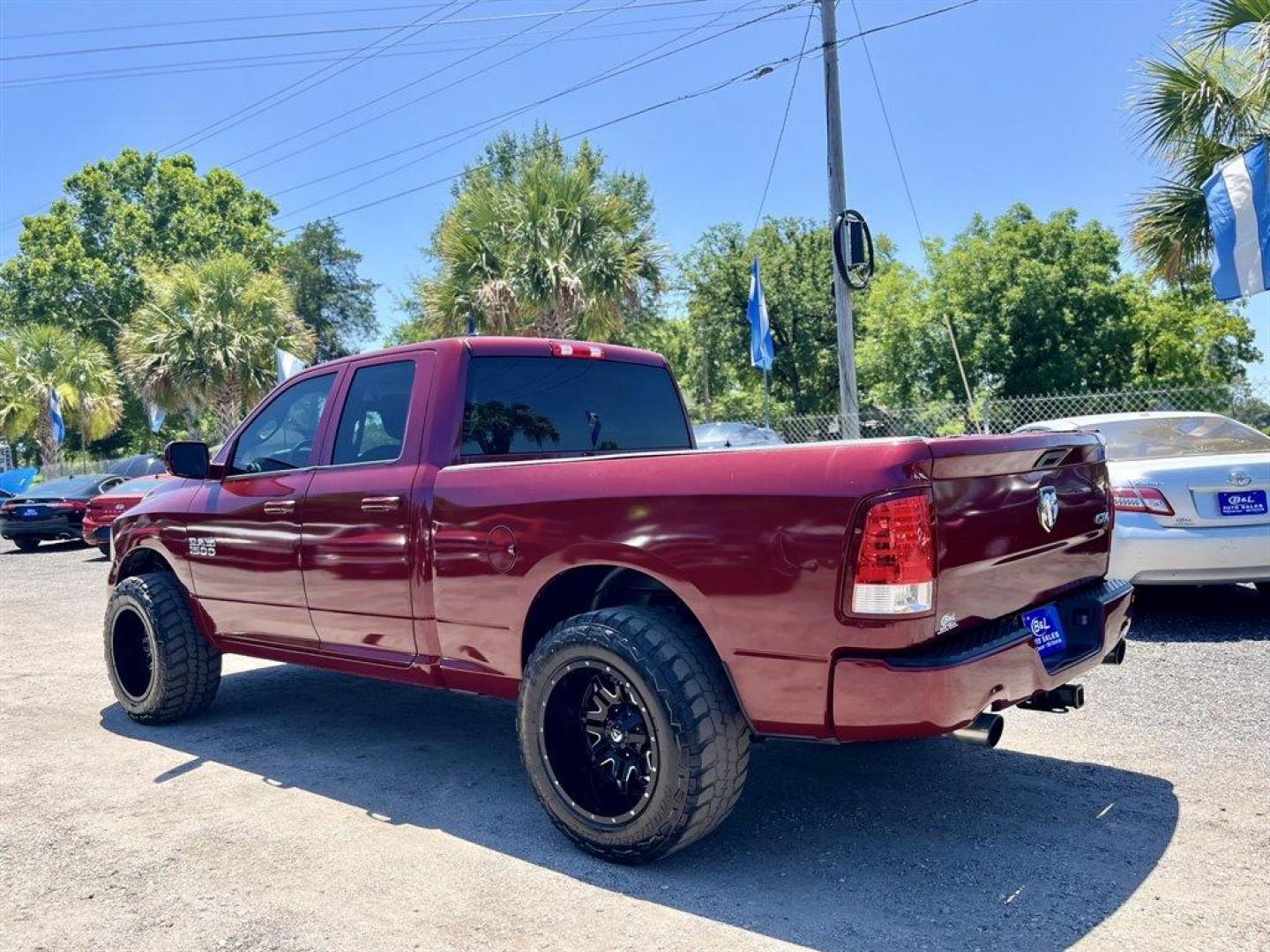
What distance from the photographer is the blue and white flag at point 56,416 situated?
29312 mm

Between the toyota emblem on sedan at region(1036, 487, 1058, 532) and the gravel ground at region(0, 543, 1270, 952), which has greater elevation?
the toyota emblem on sedan at region(1036, 487, 1058, 532)

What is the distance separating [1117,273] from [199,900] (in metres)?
34.1

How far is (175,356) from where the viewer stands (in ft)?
72.3

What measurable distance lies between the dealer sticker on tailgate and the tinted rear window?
203 cm

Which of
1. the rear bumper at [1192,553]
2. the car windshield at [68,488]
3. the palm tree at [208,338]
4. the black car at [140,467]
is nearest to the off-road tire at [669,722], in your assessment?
the rear bumper at [1192,553]

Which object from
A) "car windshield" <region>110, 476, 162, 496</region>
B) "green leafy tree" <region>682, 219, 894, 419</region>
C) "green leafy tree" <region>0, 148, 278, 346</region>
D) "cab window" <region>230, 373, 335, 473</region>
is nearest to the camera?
"cab window" <region>230, 373, 335, 473</region>

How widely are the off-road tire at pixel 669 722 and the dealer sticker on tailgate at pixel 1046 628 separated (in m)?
1.07

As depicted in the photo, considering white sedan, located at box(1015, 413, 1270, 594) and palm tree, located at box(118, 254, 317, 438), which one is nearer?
white sedan, located at box(1015, 413, 1270, 594)

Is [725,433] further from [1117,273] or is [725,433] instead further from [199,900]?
[1117,273]

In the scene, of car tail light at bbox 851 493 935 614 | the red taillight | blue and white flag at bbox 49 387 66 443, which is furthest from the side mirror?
blue and white flag at bbox 49 387 66 443

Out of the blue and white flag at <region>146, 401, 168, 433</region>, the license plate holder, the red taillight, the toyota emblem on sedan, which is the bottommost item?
the license plate holder

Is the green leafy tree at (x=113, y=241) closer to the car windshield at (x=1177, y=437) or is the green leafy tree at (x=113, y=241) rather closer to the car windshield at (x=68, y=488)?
the car windshield at (x=68, y=488)

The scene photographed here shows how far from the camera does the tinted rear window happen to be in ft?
14.1

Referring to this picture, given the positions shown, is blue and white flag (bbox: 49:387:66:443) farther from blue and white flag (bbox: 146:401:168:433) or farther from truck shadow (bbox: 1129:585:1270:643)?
truck shadow (bbox: 1129:585:1270:643)
